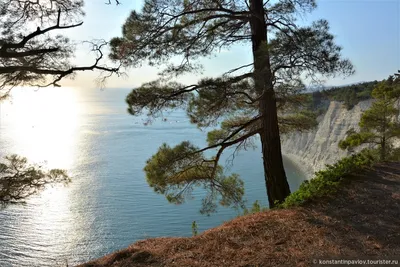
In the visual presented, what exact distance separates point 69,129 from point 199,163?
35.5 meters

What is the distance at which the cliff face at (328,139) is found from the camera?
85.3 ft

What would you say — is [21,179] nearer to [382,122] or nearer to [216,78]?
[216,78]

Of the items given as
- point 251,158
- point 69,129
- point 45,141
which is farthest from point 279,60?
point 69,129

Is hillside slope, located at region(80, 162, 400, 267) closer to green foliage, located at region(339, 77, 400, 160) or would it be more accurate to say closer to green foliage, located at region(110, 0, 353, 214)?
green foliage, located at region(110, 0, 353, 214)

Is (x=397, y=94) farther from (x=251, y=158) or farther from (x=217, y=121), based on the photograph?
(x=251, y=158)

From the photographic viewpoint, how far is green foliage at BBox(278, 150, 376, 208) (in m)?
4.70

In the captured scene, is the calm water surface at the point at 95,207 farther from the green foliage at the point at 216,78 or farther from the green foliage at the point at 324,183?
the green foliage at the point at 324,183

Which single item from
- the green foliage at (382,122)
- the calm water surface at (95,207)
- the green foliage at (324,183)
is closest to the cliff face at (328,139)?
the calm water surface at (95,207)

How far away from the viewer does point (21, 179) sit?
490 centimetres

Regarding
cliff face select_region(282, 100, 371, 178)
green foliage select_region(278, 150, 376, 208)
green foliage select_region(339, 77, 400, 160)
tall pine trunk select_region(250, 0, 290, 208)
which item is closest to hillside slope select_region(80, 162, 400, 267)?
green foliage select_region(278, 150, 376, 208)

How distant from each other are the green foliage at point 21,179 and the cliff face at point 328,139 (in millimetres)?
22769

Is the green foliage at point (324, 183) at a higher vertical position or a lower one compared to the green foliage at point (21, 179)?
lower

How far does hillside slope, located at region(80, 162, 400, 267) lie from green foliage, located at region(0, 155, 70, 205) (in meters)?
1.95

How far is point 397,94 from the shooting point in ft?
37.0
